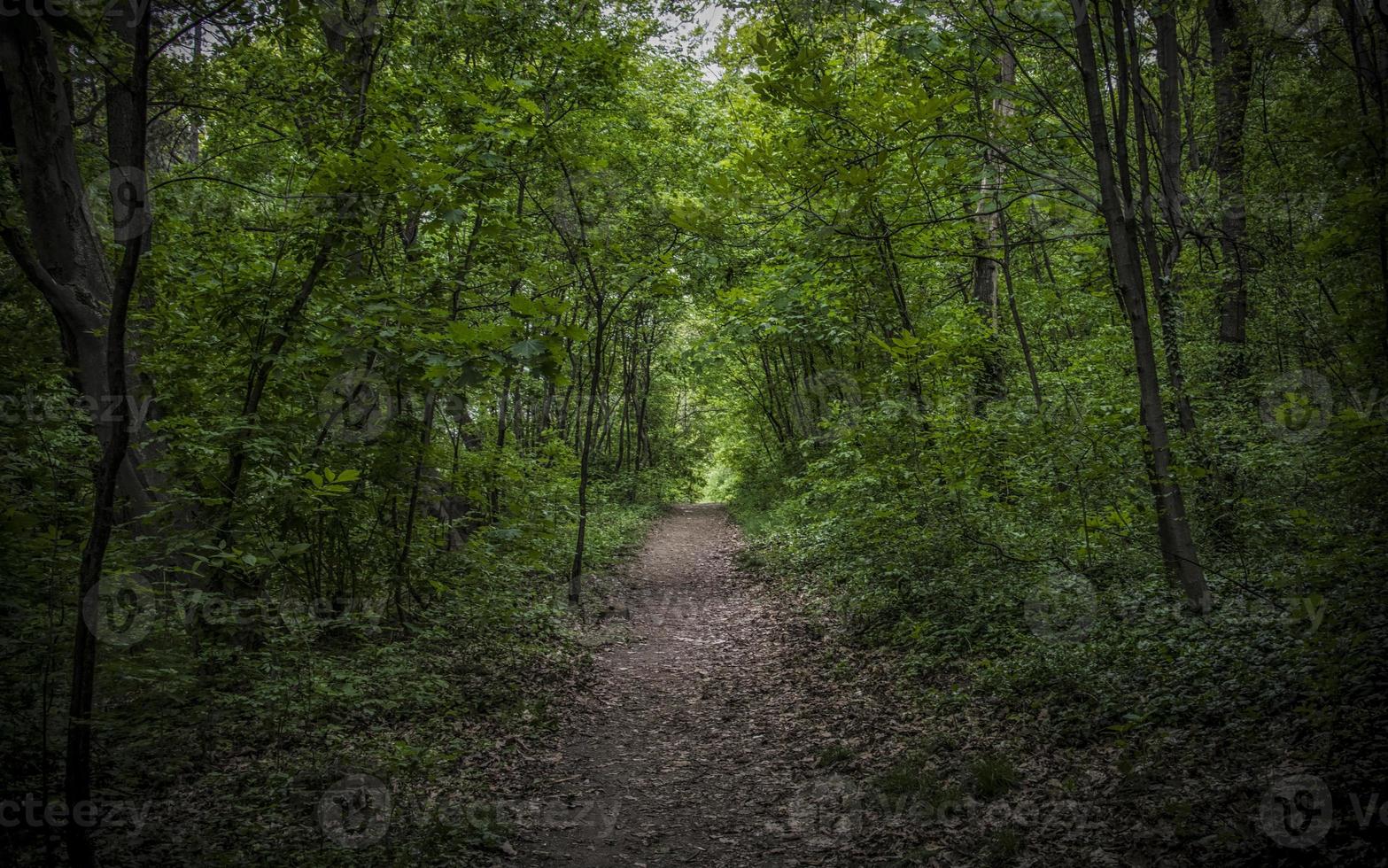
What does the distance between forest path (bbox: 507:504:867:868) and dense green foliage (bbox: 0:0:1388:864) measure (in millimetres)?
593

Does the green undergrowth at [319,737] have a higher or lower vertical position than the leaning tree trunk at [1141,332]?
lower

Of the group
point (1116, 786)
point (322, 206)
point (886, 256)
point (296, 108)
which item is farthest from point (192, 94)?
point (1116, 786)

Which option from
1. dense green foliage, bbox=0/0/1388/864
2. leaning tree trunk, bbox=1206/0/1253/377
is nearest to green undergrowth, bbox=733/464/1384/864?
dense green foliage, bbox=0/0/1388/864

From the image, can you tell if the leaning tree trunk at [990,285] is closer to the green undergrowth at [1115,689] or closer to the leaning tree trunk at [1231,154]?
the leaning tree trunk at [1231,154]

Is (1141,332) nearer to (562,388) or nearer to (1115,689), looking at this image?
(1115,689)

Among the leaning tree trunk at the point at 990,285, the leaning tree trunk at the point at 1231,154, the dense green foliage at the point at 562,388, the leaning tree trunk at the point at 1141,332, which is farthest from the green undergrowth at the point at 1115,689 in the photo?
the leaning tree trunk at the point at 1231,154

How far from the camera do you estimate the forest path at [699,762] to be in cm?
488

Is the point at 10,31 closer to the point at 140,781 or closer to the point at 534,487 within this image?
the point at 140,781

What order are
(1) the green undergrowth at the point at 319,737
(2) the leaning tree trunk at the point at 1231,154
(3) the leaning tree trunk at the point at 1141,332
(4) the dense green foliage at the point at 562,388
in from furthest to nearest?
1. (2) the leaning tree trunk at the point at 1231,154
2. (3) the leaning tree trunk at the point at 1141,332
3. (4) the dense green foliage at the point at 562,388
4. (1) the green undergrowth at the point at 319,737

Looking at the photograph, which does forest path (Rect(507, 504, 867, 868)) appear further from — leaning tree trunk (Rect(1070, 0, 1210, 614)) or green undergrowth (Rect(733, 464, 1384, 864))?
leaning tree trunk (Rect(1070, 0, 1210, 614))

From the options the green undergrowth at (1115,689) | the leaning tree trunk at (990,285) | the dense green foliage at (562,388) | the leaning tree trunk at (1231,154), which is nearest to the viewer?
the green undergrowth at (1115,689)

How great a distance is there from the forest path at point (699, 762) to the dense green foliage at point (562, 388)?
59 cm

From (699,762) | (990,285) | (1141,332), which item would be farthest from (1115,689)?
(990,285)

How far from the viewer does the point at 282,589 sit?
6.92 m
